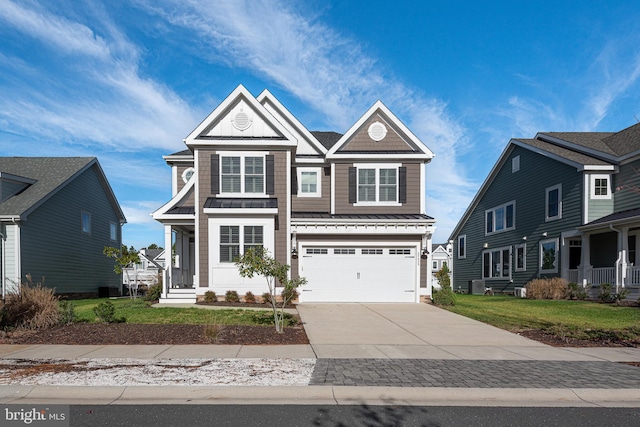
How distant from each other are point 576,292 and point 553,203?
560 cm

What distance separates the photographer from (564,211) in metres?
21.4

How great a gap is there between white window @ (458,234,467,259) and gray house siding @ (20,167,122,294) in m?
24.6

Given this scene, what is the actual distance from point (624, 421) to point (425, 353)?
12.3 feet

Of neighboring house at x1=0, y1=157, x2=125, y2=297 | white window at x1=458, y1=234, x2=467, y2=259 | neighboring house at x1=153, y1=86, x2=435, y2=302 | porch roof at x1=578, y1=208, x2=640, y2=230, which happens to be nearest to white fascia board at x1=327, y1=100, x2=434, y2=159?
neighboring house at x1=153, y1=86, x2=435, y2=302

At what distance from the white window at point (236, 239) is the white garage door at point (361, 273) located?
2188 mm

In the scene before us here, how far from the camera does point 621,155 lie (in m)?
19.7

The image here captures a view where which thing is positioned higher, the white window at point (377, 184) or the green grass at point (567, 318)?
the white window at point (377, 184)

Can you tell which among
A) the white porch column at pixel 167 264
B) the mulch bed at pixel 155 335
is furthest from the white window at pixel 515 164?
the mulch bed at pixel 155 335

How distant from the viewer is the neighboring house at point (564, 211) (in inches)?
750

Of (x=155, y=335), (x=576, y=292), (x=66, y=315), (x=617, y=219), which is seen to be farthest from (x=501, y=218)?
(x=66, y=315)

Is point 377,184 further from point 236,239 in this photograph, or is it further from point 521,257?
point 521,257

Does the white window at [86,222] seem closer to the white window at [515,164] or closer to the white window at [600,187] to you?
the white window at [515,164]

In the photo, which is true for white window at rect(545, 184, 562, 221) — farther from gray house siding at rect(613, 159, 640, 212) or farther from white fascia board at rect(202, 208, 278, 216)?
white fascia board at rect(202, 208, 278, 216)

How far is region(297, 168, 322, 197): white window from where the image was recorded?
19.2 m
